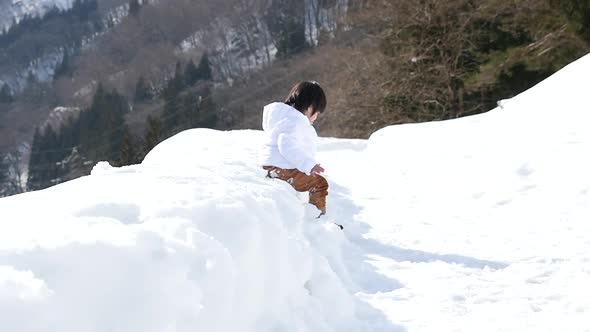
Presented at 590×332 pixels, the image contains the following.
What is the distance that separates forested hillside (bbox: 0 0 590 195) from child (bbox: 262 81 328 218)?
1129 cm

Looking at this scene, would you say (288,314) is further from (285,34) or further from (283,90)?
(285,34)

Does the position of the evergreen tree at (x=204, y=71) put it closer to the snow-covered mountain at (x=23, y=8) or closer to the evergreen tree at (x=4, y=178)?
the evergreen tree at (x=4, y=178)

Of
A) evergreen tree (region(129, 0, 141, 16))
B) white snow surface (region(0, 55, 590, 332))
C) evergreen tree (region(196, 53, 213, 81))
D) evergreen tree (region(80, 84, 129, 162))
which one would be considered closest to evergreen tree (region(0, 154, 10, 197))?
evergreen tree (region(80, 84, 129, 162))

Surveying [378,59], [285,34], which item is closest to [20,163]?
[285,34]

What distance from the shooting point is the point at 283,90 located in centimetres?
5622

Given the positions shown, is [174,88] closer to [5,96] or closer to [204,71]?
[204,71]

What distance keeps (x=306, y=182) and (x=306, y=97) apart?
722mm

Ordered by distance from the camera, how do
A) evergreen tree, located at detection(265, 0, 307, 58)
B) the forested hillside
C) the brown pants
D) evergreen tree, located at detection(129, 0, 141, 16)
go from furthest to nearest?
evergreen tree, located at detection(129, 0, 141, 16)
evergreen tree, located at detection(265, 0, 307, 58)
the forested hillside
the brown pants

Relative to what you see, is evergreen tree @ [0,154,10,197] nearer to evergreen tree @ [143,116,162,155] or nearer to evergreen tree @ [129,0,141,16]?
evergreen tree @ [143,116,162,155]

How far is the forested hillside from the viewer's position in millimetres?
16969

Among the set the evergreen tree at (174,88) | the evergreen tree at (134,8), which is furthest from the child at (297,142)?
the evergreen tree at (134,8)

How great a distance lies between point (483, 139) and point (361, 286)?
13.7 feet

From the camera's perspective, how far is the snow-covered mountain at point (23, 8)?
413ft

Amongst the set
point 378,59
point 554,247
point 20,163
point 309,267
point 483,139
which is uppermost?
point 309,267
